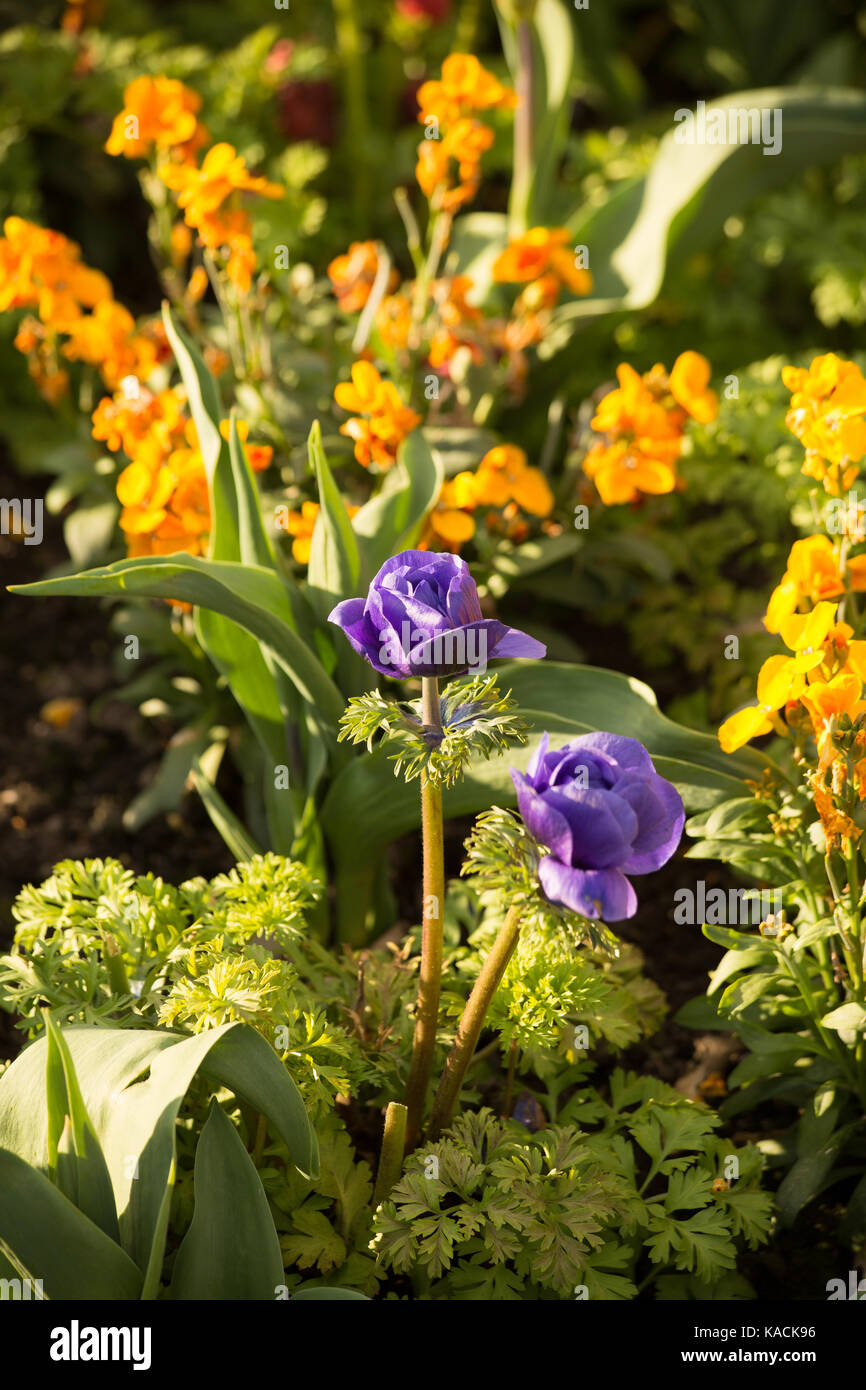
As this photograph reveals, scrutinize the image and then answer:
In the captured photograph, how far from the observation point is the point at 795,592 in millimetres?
1299

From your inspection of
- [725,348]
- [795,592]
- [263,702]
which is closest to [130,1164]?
[263,702]

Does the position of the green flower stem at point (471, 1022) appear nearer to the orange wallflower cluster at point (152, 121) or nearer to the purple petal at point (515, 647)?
the purple petal at point (515, 647)

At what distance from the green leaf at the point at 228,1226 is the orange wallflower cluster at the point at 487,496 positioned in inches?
34.6

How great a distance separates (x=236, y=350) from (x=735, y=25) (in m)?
2.13

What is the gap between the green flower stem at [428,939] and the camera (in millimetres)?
1057

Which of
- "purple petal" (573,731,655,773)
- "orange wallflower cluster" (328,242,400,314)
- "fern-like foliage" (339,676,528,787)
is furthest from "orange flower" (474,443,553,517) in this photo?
"purple petal" (573,731,655,773)

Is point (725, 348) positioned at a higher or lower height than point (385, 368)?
higher

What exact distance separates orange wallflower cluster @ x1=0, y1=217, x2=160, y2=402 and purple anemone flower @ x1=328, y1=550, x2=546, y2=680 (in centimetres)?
112

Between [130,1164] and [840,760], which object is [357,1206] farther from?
[840,760]

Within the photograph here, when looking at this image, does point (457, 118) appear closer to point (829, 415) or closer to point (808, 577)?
point (829, 415)

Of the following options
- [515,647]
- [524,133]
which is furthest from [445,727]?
[524,133]

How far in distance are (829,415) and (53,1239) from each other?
1.11 metres

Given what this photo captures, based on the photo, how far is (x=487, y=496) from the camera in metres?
1.73

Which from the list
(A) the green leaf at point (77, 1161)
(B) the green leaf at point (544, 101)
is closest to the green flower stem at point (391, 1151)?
(A) the green leaf at point (77, 1161)
